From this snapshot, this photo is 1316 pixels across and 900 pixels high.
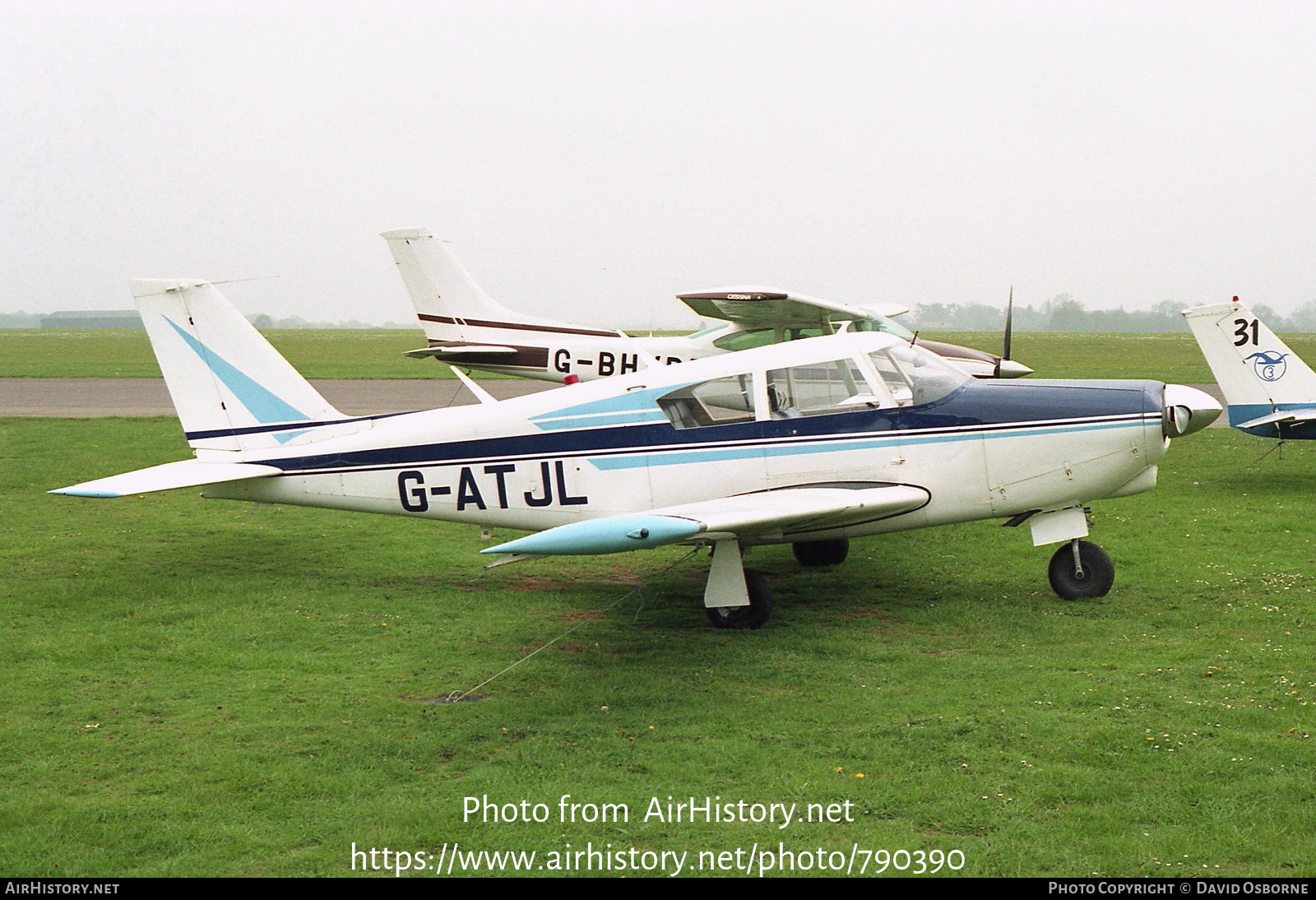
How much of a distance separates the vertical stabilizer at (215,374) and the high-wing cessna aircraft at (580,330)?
5829mm

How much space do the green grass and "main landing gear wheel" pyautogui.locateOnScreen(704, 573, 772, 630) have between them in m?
0.13

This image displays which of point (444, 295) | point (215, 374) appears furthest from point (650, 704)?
point (444, 295)

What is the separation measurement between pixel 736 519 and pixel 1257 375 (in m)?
10.1

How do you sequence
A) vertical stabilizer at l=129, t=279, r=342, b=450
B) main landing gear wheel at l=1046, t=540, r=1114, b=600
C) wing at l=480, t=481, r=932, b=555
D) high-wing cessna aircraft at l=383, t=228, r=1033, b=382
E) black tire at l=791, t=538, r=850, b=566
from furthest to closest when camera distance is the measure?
high-wing cessna aircraft at l=383, t=228, r=1033, b=382 < black tire at l=791, t=538, r=850, b=566 < vertical stabilizer at l=129, t=279, r=342, b=450 < main landing gear wheel at l=1046, t=540, r=1114, b=600 < wing at l=480, t=481, r=932, b=555

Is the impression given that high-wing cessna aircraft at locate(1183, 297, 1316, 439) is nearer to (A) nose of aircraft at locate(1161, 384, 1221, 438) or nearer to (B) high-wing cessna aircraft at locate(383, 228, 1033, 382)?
(B) high-wing cessna aircraft at locate(383, 228, 1033, 382)

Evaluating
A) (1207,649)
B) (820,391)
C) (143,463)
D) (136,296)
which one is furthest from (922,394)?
(143,463)

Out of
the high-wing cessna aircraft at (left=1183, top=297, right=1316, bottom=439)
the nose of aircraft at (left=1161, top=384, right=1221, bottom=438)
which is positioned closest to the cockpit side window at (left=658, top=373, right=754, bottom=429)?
the nose of aircraft at (left=1161, top=384, right=1221, bottom=438)

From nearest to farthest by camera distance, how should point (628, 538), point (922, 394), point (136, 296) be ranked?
1. point (628, 538)
2. point (922, 394)
3. point (136, 296)

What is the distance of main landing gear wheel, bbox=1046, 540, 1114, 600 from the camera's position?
908 centimetres

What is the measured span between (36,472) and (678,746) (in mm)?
13364

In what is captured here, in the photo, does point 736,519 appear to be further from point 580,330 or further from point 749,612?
point 580,330

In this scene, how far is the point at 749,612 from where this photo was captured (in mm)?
8695
